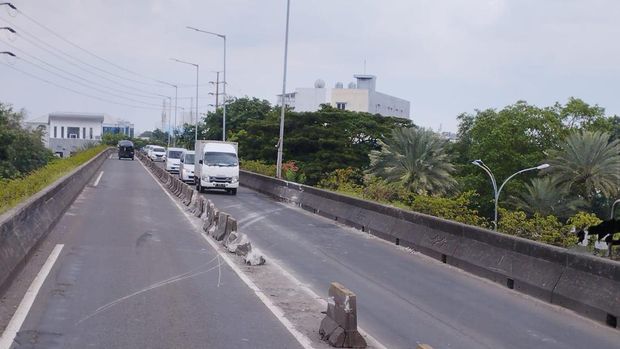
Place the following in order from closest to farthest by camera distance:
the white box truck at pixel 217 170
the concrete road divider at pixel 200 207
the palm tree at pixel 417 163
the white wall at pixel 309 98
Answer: the concrete road divider at pixel 200 207, the white box truck at pixel 217 170, the palm tree at pixel 417 163, the white wall at pixel 309 98

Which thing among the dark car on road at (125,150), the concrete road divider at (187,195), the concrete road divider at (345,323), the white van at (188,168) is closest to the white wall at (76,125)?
the dark car on road at (125,150)

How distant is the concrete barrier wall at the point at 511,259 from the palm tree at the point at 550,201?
3798 centimetres

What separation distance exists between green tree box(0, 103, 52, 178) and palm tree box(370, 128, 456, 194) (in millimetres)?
26023

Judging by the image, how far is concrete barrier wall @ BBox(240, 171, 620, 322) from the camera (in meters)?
9.98

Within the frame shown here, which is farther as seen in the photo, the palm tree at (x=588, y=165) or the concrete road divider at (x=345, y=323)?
the palm tree at (x=588, y=165)

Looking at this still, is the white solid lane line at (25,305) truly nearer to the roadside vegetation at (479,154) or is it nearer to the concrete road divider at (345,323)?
the concrete road divider at (345,323)

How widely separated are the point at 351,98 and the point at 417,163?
247 feet

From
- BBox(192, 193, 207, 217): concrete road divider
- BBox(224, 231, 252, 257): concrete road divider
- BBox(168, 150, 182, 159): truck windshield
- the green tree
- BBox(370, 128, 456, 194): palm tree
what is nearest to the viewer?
BBox(224, 231, 252, 257): concrete road divider

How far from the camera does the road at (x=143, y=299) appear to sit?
802 centimetres

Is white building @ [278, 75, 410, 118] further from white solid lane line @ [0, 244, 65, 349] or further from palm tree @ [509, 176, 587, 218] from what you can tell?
white solid lane line @ [0, 244, 65, 349]

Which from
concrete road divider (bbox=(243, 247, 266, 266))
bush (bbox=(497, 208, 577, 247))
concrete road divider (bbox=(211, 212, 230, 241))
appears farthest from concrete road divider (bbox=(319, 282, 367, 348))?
concrete road divider (bbox=(211, 212, 230, 241))

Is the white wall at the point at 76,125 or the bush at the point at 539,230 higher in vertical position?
the white wall at the point at 76,125

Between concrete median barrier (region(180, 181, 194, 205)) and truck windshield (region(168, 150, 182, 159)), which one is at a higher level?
A: truck windshield (region(168, 150, 182, 159))

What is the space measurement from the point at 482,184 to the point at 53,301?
6333 cm
